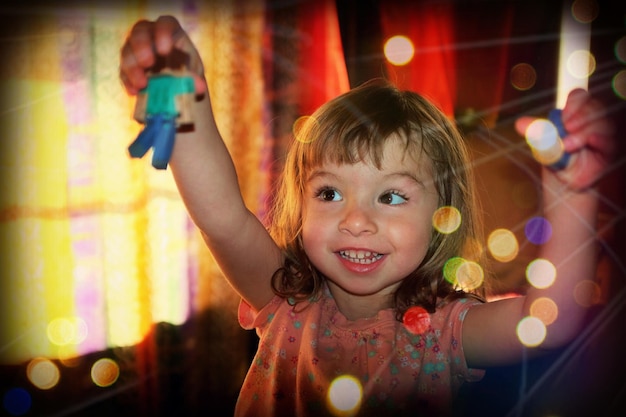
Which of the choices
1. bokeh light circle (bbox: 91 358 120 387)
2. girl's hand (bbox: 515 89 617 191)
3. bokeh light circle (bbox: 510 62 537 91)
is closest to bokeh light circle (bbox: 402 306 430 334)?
girl's hand (bbox: 515 89 617 191)

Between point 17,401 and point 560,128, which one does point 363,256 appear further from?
point 17,401

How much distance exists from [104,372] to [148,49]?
1.38 meters

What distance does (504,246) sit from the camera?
1.19 m

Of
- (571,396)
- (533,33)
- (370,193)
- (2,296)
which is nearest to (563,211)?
(370,193)

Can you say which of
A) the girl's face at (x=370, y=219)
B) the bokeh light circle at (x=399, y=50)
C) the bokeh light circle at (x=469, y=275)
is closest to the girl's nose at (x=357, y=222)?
the girl's face at (x=370, y=219)

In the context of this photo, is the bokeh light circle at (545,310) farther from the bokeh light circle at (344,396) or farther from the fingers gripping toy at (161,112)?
the fingers gripping toy at (161,112)

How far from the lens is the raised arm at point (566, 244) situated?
473mm

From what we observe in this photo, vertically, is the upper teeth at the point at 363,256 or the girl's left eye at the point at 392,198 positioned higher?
the girl's left eye at the point at 392,198

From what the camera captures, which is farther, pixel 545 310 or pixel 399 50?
pixel 399 50

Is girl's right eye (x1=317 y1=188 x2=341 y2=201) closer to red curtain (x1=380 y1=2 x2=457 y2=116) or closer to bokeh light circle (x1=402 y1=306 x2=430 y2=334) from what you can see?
bokeh light circle (x1=402 y1=306 x2=430 y2=334)

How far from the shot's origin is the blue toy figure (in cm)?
42

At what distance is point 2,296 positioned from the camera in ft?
4.66

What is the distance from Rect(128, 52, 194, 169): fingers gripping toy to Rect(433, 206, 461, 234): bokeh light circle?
0.38 meters

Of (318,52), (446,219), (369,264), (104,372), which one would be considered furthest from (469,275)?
(104,372)
